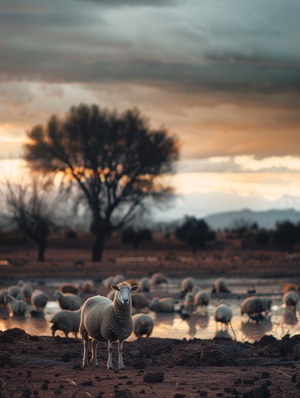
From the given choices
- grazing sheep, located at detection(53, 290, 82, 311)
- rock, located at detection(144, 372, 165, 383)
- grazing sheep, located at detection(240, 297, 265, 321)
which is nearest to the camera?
rock, located at detection(144, 372, 165, 383)

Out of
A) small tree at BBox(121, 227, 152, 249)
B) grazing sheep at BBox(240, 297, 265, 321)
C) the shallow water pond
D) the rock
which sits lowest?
the shallow water pond

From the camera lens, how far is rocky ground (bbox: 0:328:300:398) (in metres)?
10.2

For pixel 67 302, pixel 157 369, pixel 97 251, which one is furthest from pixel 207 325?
pixel 97 251

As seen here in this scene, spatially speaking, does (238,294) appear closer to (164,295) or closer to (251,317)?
Answer: (164,295)

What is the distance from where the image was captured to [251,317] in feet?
74.4

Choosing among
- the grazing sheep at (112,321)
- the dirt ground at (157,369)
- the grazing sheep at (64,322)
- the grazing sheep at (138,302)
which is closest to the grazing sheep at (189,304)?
the grazing sheep at (138,302)

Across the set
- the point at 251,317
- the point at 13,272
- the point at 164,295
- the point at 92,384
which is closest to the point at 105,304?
the point at 92,384

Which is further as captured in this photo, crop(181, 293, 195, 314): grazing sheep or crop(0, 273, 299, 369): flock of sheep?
crop(181, 293, 195, 314): grazing sheep

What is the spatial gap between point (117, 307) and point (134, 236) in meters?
52.9

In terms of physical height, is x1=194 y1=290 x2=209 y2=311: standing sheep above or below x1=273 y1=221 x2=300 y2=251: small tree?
below

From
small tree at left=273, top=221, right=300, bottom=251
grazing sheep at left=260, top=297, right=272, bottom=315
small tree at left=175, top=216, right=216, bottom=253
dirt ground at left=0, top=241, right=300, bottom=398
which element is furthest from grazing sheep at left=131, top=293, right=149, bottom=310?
small tree at left=273, top=221, right=300, bottom=251

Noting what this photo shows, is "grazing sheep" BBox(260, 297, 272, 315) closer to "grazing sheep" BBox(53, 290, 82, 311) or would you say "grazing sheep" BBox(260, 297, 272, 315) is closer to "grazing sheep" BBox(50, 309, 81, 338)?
"grazing sheep" BBox(53, 290, 82, 311)

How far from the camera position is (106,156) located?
52469 mm

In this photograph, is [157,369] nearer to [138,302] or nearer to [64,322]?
[64,322]
